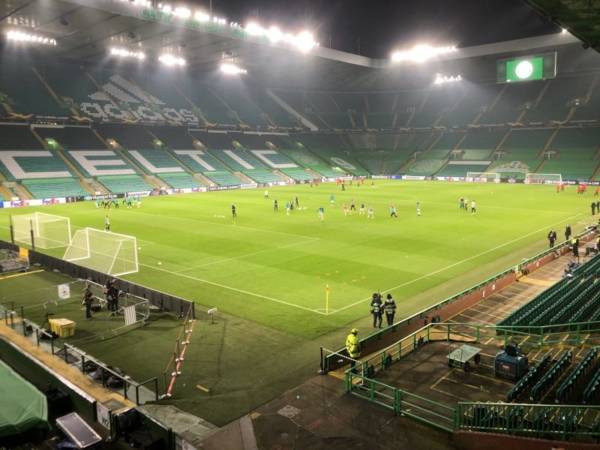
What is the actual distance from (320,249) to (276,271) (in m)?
5.65

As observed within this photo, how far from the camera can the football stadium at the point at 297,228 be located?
1179 centimetres

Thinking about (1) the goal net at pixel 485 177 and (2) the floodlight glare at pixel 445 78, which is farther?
(2) the floodlight glare at pixel 445 78

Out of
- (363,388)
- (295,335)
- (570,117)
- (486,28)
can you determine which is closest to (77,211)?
(295,335)

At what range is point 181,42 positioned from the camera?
67688mm

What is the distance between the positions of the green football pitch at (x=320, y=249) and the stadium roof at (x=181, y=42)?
20.7 m

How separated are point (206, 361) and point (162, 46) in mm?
63741

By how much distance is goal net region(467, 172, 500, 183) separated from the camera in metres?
85.4

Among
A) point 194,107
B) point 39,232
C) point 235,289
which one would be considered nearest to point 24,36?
point 194,107

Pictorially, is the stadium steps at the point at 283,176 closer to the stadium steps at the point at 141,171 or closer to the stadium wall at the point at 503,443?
the stadium steps at the point at 141,171

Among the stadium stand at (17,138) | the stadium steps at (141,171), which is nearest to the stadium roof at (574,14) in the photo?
the stadium steps at (141,171)

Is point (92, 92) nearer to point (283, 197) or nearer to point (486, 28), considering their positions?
point (283, 197)

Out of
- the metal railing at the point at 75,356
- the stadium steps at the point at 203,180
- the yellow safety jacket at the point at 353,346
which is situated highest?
the stadium steps at the point at 203,180

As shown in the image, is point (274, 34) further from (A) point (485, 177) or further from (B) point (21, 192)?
(A) point (485, 177)

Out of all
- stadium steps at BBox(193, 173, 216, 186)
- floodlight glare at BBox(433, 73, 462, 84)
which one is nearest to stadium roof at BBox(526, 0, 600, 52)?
stadium steps at BBox(193, 173, 216, 186)
